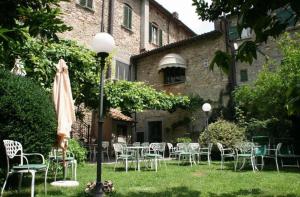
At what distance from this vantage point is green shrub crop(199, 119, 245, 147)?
14.2 metres

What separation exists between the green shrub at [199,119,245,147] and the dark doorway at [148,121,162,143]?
4780 mm

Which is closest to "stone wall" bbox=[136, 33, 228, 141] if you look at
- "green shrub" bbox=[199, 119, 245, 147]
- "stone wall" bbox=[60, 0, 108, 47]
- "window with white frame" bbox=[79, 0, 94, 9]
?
"green shrub" bbox=[199, 119, 245, 147]

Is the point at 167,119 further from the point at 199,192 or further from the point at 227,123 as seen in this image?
the point at 199,192

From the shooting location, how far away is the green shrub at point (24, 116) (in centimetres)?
616

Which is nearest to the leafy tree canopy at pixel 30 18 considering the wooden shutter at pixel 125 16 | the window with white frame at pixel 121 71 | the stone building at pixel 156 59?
the stone building at pixel 156 59

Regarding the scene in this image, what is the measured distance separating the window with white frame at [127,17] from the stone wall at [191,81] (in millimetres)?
2281

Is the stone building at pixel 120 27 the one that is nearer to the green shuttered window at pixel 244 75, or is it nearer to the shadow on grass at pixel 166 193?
the green shuttered window at pixel 244 75

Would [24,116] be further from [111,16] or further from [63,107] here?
[111,16]

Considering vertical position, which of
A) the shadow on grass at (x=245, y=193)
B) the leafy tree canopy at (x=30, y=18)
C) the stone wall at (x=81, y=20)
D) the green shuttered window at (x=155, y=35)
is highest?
the green shuttered window at (x=155, y=35)

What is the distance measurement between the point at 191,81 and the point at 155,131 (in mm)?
3814

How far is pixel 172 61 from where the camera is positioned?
17.9 metres

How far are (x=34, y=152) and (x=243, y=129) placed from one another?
34.0 ft

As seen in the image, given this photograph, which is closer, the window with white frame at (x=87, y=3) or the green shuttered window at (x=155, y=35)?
the window with white frame at (x=87, y=3)

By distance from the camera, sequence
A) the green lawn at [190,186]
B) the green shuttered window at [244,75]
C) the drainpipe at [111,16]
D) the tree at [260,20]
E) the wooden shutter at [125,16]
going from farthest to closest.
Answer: the wooden shutter at [125,16]
the drainpipe at [111,16]
the green shuttered window at [244,75]
the green lawn at [190,186]
the tree at [260,20]
